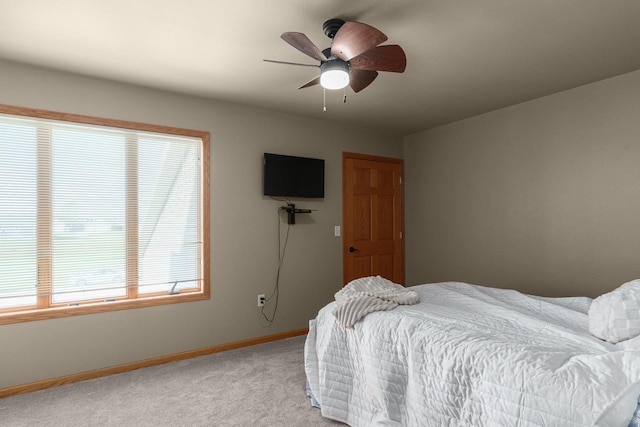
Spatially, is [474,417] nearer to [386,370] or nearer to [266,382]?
[386,370]

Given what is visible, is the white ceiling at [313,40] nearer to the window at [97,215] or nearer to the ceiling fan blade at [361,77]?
the ceiling fan blade at [361,77]

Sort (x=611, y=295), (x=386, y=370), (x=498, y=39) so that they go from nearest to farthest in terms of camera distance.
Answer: (x=611, y=295) → (x=386, y=370) → (x=498, y=39)

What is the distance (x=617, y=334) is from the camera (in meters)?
1.67

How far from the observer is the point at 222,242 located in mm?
3668

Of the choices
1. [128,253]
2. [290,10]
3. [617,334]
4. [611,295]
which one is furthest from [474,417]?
[128,253]

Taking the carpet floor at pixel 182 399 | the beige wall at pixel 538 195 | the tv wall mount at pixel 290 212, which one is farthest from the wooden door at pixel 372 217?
the carpet floor at pixel 182 399

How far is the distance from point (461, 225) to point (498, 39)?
7.83ft

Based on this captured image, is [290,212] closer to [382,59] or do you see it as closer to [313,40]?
[313,40]

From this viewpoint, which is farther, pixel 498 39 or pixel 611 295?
pixel 498 39

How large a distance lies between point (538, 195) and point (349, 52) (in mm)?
2661

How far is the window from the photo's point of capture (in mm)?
2781

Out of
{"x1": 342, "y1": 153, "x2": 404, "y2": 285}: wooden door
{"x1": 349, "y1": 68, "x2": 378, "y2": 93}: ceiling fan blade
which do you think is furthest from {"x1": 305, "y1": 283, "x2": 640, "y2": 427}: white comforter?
{"x1": 342, "y1": 153, "x2": 404, "y2": 285}: wooden door

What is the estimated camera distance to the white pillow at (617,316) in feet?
5.44

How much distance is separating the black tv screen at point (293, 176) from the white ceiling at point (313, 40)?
27.7 inches
